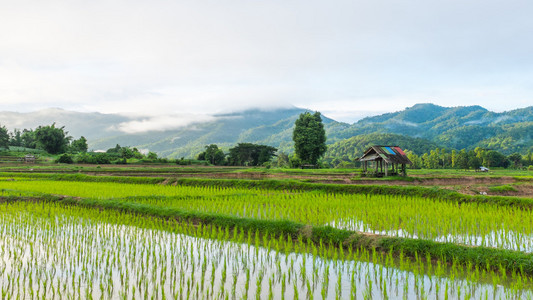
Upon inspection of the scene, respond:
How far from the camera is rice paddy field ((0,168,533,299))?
449cm

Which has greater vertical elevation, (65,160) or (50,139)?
(50,139)

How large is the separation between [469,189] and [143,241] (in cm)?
1448

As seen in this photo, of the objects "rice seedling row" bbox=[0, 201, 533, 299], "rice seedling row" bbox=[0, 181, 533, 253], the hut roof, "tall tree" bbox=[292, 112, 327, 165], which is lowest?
"rice seedling row" bbox=[0, 201, 533, 299]

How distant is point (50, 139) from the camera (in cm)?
5850

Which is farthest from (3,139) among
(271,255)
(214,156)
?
(271,255)

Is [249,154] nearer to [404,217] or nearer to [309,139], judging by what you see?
[309,139]

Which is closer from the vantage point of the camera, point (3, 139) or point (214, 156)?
point (214, 156)

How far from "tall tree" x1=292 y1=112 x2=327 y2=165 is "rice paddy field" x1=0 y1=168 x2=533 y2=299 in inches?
1282

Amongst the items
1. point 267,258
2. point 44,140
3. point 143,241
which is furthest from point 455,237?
point 44,140

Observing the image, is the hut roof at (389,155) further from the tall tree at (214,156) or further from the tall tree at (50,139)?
the tall tree at (50,139)

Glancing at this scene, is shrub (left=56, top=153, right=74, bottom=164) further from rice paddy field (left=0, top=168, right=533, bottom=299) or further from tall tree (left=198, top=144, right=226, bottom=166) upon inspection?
rice paddy field (left=0, top=168, right=533, bottom=299)

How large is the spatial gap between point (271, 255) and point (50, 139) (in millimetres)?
63393

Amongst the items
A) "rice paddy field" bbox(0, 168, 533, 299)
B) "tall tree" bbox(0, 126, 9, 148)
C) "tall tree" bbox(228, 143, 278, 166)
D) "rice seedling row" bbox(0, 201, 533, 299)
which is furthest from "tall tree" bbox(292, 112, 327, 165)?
"tall tree" bbox(0, 126, 9, 148)

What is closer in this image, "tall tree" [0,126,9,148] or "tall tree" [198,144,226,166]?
"tall tree" [198,144,226,166]
